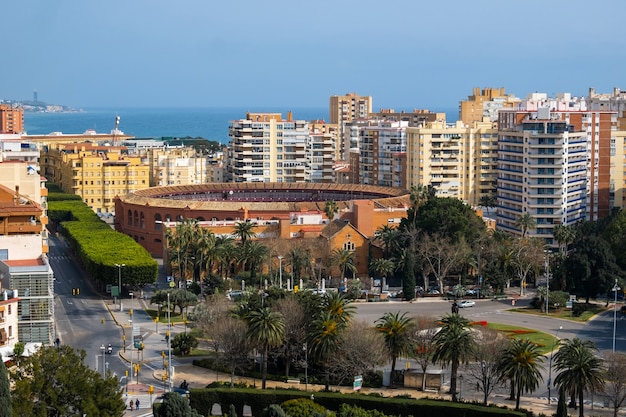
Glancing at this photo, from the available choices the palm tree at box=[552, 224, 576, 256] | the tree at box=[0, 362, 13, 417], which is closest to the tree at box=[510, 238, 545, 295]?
the palm tree at box=[552, 224, 576, 256]

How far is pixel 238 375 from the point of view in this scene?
69125mm

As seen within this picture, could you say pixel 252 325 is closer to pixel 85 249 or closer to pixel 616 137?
pixel 85 249

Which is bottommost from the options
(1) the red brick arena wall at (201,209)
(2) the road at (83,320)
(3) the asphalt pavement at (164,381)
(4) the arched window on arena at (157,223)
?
(3) the asphalt pavement at (164,381)

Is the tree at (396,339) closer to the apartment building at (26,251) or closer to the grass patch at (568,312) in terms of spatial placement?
the apartment building at (26,251)

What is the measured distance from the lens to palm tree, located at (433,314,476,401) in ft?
206

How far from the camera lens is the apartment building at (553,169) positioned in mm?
116688

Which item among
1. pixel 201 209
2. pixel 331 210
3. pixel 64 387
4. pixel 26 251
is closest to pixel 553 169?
pixel 331 210

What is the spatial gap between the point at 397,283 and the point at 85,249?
2820 cm

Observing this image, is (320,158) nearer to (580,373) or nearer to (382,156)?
(382,156)

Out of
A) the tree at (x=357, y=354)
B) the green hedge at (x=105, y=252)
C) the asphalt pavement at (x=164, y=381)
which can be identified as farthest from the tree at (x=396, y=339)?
the green hedge at (x=105, y=252)

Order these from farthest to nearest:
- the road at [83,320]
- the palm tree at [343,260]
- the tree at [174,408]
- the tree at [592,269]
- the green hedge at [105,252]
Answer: the palm tree at [343,260] < the green hedge at [105,252] < the tree at [592,269] < the road at [83,320] < the tree at [174,408]

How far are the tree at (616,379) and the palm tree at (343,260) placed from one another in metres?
37.4

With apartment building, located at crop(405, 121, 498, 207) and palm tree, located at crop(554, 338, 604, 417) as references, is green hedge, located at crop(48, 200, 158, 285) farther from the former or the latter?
palm tree, located at crop(554, 338, 604, 417)

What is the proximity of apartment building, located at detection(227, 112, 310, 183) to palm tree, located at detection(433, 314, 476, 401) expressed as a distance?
96.0 metres
